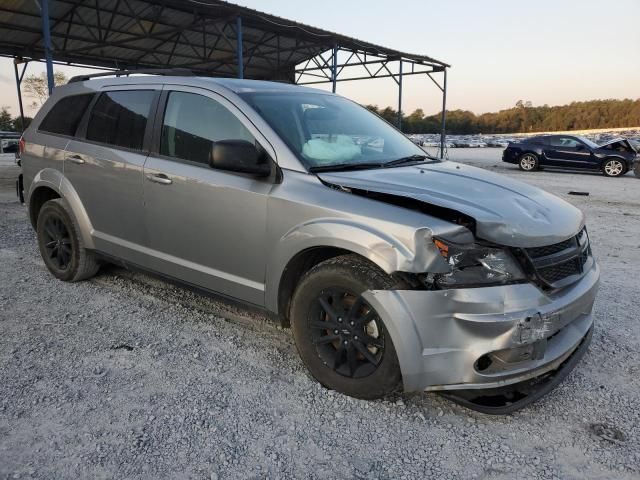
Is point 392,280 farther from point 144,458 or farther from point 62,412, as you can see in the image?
point 62,412

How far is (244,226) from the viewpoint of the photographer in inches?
117

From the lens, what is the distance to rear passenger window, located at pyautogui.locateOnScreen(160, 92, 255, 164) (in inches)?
123

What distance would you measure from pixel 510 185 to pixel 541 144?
655 inches

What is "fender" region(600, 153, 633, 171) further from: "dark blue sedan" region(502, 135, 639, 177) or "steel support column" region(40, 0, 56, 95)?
"steel support column" region(40, 0, 56, 95)

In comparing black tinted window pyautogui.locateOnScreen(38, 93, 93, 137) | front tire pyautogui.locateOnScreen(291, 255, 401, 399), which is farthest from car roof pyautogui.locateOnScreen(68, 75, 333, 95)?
front tire pyautogui.locateOnScreen(291, 255, 401, 399)

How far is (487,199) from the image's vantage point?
264 cm

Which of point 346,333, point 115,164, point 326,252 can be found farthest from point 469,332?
point 115,164

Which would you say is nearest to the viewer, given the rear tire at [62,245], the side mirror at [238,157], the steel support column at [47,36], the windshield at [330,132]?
the side mirror at [238,157]

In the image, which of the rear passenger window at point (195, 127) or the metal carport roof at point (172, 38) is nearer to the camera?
the rear passenger window at point (195, 127)

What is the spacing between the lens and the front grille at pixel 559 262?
2.42m

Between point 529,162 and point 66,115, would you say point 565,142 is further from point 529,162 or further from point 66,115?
point 66,115

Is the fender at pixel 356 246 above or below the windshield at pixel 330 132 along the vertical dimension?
below

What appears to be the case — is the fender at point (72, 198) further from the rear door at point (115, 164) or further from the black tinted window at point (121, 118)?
the black tinted window at point (121, 118)

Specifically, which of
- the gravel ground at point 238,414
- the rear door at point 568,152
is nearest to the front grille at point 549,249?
the gravel ground at point 238,414
